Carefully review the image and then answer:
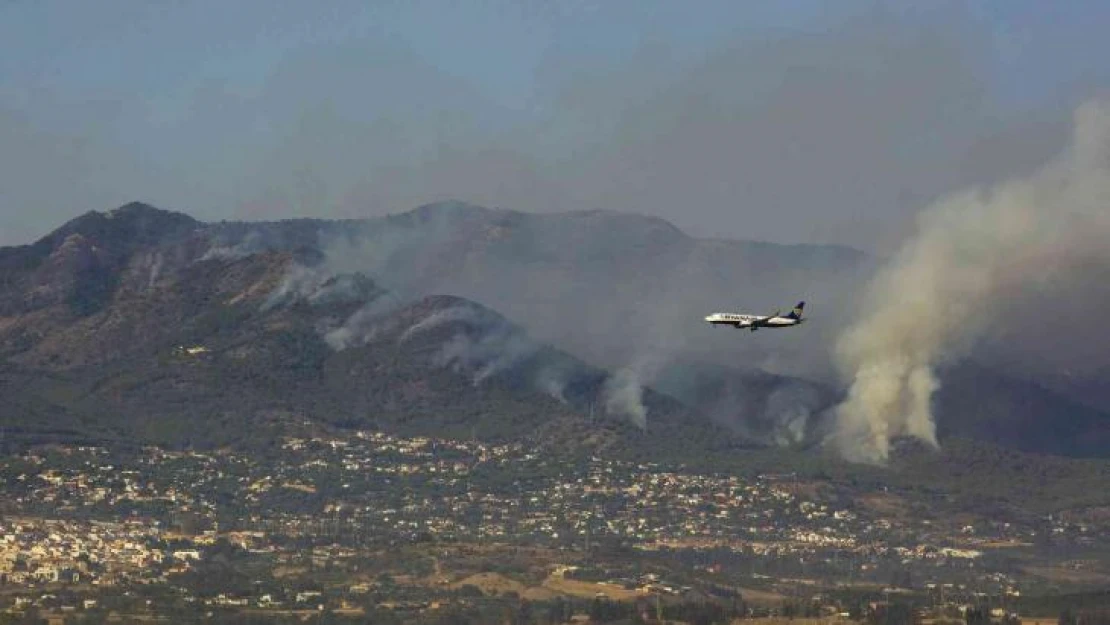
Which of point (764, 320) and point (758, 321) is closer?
point (764, 320)
